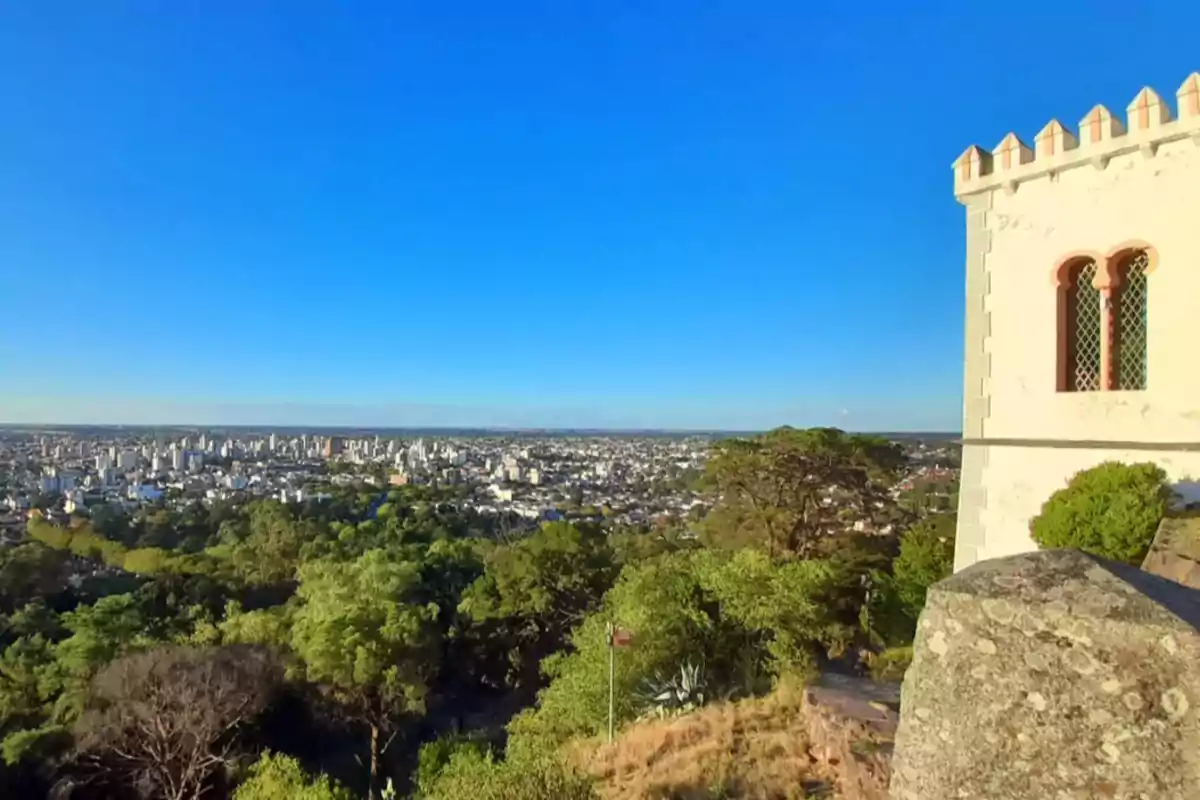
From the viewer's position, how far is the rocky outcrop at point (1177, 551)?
4785 millimetres

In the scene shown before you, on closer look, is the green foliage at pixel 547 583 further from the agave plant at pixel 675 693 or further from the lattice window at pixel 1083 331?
the lattice window at pixel 1083 331

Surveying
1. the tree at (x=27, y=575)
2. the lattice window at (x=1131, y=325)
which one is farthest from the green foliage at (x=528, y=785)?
the tree at (x=27, y=575)

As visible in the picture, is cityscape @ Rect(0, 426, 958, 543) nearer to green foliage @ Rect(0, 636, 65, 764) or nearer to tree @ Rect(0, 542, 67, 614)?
tree @ Rect(0, 542, 67, 614)

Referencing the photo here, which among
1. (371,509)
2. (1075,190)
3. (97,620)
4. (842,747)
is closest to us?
(842,747)

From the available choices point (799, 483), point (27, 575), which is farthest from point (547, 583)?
point (27, 575)

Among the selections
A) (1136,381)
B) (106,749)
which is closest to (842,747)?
(1136,381)

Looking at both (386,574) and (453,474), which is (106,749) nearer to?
(386,574)

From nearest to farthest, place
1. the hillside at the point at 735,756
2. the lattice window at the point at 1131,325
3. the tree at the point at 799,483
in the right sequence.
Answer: the hillside at the point at 735,756
the lattice window at the point at 1131,325
the tree at the point at 799,483

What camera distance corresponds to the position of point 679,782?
637cm

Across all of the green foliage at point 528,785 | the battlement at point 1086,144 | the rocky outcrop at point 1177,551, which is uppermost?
the battlement at point 1086,144

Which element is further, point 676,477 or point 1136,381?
point 676,477

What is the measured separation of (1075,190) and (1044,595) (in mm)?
5991

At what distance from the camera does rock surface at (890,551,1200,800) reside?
5.62ft

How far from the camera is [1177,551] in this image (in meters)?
5.20
